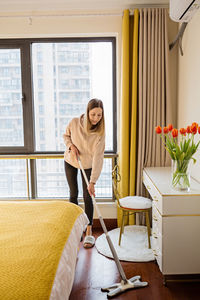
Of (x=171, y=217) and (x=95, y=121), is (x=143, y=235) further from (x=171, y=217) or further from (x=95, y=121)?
(x=95, y=121)

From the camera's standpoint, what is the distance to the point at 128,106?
318 centimetres

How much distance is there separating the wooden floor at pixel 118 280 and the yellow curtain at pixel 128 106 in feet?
2.67

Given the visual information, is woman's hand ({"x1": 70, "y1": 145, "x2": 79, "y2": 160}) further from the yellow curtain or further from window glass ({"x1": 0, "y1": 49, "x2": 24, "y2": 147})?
window glass ({"x1": 0, "y1": 49, "x2": 24, "y2": 147})

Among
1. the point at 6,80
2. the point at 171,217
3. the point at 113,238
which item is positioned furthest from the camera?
the point at 6,80

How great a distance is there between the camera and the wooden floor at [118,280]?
207 centimetres

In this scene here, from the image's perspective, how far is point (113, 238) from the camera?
3.04 metres

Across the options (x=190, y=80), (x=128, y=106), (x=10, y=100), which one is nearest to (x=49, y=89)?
(x=10, y=100)

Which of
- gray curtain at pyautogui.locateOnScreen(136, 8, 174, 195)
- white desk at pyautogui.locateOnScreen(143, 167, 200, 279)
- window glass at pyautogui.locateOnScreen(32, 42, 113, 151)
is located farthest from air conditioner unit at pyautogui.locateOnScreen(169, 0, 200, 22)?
white desk at pyautogui.locateOnScreen(143, 167, 200, 279)

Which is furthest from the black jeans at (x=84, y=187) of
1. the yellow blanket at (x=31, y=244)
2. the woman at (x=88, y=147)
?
the yellow blanket at (x=31, y=244)

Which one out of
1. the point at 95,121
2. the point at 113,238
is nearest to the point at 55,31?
the point at 95,121

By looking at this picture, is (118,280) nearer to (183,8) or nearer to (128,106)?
(128,106)

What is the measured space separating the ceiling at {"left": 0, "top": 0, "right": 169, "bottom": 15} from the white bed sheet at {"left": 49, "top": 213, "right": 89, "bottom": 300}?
2.35 metres

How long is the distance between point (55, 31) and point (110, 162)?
64.2 inches

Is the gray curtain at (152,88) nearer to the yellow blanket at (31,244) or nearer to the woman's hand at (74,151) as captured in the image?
the woman's hand at (74,151)
